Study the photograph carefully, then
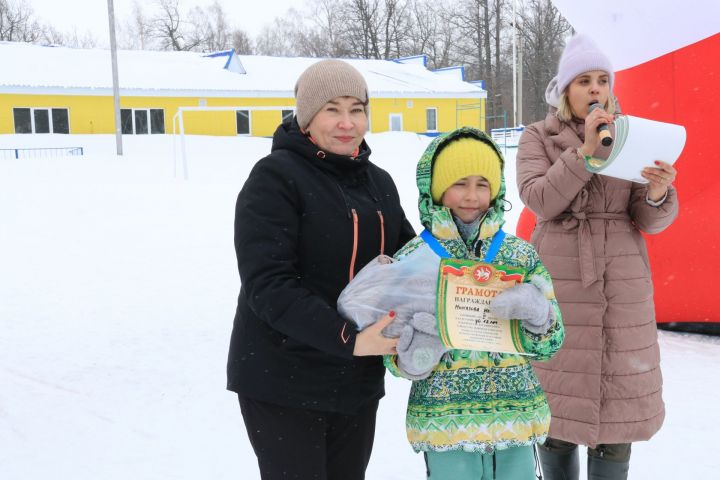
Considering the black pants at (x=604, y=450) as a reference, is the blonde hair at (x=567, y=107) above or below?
above

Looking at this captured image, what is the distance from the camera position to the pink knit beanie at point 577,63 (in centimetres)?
282

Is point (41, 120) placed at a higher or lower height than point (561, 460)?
Answer: higher

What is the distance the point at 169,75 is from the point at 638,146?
2692cm

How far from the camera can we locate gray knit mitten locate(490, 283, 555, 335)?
1.91 meters

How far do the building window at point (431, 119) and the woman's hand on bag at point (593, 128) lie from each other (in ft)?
97.8

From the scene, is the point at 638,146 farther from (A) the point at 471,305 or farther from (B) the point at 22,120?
(B) the point at 22,120

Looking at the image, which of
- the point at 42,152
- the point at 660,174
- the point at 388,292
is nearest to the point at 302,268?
the point at 388,292

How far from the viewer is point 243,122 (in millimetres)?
28141

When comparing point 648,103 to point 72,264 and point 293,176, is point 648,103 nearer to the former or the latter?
point 293,176

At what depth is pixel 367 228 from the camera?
2.16m

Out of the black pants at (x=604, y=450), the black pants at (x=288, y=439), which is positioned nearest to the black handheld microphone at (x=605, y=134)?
the black pants at (x=604, y=450)

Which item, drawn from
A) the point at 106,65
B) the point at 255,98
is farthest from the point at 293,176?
the point at 106,65

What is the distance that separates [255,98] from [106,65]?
5790 mm

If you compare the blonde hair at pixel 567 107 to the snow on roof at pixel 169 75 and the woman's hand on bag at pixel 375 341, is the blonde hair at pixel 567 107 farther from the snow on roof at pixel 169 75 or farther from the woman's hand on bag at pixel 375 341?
the snow on roof at pixel 169 75
